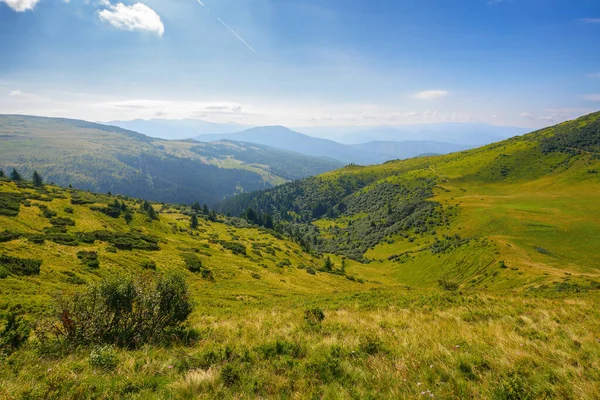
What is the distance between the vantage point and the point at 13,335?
9320 millimetres

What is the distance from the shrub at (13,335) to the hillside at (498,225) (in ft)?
190

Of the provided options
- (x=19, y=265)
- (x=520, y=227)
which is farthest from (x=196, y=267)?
(x=520, y=227)

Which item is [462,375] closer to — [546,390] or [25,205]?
[546,390]

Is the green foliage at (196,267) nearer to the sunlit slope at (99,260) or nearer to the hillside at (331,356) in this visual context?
the sunlit slope at (99,260)

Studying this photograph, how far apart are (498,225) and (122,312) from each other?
111 m

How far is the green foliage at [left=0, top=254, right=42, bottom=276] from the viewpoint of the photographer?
795 inches

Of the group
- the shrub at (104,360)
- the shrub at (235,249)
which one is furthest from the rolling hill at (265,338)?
the shrub at (235,249)

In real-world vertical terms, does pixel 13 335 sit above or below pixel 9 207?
above

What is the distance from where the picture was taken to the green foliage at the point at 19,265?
795 inches

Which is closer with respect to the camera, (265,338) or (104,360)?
(104,360)

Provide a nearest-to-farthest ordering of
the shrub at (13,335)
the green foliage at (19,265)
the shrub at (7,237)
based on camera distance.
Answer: the shrub at (13,335) < the green foliage at (19,265) < the shrub at (7,237)

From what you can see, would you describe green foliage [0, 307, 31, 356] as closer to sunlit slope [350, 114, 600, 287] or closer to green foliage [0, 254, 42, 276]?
green foliage [0, 254, 42, 276]

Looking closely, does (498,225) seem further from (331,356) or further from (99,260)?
(99,260)

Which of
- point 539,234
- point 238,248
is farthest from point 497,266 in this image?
point 238,248
